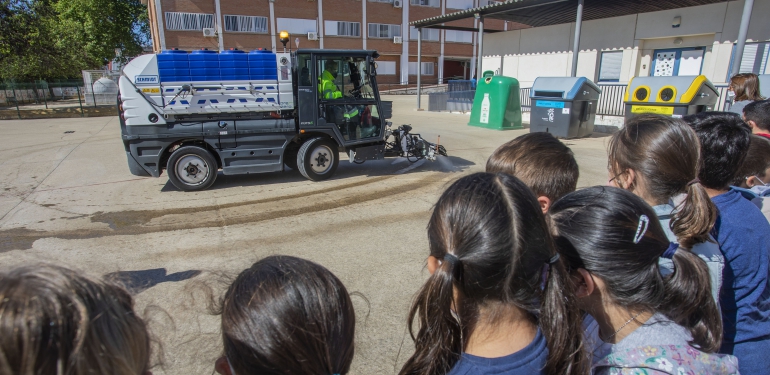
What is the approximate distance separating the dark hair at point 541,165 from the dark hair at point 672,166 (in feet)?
0.94

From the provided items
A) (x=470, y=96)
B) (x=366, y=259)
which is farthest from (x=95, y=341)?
(x=470, y=96)

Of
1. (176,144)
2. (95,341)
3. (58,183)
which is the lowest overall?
(58,183)

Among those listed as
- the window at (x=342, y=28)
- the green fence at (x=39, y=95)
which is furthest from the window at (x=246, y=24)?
the green fence at (x=39, y=95)

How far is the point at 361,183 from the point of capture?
7.78 metres

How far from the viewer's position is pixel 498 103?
13.9 m

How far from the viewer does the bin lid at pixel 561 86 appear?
11.6 meters

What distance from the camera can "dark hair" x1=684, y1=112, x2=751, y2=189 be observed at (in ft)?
6.82

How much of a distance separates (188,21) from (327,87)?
3286 centimetres

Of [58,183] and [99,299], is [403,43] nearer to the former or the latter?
[58,183]

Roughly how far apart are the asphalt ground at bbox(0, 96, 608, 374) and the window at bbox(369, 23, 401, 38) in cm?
3437

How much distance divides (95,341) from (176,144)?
7.15 metres

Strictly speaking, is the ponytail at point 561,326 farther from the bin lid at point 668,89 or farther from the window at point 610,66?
the window at point 610,66

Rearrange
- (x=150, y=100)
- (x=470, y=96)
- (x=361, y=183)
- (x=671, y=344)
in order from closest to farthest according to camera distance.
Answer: (x=671, y=344), (x=150, y=100), (x=361, y=183), (x=470, y=96)

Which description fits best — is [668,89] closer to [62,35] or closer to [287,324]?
[287,324]
